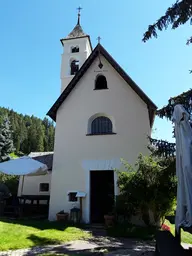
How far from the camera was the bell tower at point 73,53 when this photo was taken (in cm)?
2480

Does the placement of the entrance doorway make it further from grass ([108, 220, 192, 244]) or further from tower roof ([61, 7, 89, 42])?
tower roof ([61, 7, 89, 42])

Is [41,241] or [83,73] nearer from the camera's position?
[41,241]

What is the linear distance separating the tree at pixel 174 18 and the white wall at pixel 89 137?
18.9ft

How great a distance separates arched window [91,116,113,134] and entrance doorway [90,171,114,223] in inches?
93.5

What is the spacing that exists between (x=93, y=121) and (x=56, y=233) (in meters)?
6.92

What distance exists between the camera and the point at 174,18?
25.3 ft

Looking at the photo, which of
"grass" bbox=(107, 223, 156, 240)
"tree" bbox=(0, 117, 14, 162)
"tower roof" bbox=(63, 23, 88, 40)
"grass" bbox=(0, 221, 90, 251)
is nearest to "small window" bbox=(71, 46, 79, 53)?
"tower roof" bbox=(63, 23, 88, 40)

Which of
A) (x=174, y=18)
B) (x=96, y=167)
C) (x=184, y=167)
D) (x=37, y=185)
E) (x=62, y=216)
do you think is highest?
(x=174, y=18)

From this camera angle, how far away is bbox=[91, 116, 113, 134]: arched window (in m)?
13.7

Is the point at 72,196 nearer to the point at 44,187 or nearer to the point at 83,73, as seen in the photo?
the point at 44,187

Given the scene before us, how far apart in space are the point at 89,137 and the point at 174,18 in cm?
749

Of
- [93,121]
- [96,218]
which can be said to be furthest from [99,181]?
[93,121]

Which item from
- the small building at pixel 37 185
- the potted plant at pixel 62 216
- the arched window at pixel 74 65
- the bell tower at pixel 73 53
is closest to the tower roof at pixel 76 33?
the bell tower at pixel 73 53

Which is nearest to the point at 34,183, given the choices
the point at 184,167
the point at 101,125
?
the point at 101,125
